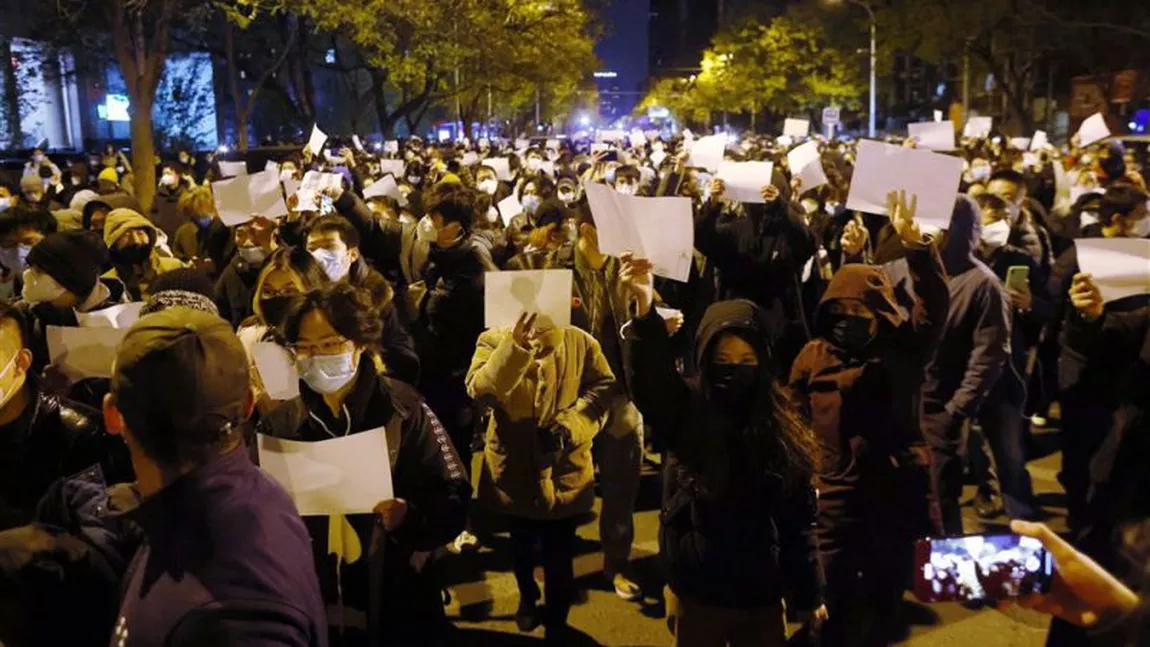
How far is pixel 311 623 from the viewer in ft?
6.28

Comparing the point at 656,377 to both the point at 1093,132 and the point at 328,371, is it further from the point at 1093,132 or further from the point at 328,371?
the point at 1093,132

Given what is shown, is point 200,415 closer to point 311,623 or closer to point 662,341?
point 311,623

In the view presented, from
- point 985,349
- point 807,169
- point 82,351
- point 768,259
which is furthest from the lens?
point 807,169

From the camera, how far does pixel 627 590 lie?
5418 millimetres

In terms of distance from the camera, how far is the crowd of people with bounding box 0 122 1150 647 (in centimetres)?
193

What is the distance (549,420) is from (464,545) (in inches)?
79.6

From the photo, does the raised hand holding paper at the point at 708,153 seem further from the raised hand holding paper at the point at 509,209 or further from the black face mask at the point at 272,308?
the black face mask at the point at 272,308

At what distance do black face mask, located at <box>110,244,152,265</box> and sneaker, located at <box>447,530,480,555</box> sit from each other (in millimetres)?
2528

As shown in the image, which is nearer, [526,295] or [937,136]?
[526,295]

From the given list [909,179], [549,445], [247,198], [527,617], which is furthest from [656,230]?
[247,198]

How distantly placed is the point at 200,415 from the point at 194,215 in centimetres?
730

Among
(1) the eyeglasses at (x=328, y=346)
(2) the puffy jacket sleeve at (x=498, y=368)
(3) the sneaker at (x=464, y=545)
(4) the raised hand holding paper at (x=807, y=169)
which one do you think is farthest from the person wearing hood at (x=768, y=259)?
(1) the eyeglasses at (x=328, y=346)

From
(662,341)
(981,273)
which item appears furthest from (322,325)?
(981,273)

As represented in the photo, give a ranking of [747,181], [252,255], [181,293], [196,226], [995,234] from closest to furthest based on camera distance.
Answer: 1. [181,293]
2. [252,255]
3. [995,234]
4. [747,181]
5. [196,226]
